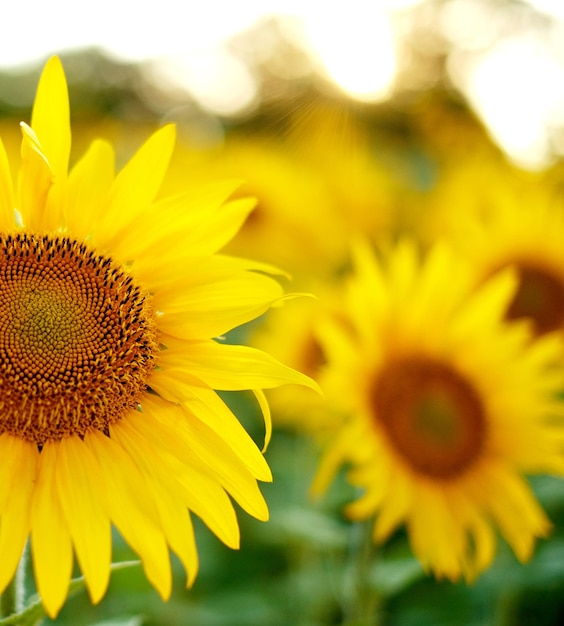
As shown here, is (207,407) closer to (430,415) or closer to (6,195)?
(6,195)

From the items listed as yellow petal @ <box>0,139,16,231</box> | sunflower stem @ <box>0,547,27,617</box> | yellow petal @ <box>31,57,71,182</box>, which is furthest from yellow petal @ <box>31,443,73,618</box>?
yellow petal @ <box>31,57,71,182</box>

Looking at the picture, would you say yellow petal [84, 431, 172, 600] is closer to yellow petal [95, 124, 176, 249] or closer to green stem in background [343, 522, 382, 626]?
yellow petal [95, 124, 176, 249]

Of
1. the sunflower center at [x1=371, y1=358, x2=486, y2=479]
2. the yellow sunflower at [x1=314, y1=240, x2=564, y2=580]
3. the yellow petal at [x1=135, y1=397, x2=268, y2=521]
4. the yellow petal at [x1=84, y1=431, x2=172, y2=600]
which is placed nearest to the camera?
the yellow petal at [x1=84, y1=431, x2=172, y2=600]

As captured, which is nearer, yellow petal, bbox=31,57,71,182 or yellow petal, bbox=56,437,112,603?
yellow petal, bbox=56,437,112,603

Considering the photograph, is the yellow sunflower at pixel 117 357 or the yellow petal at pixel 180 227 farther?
the yellow petal at pixel 180 227

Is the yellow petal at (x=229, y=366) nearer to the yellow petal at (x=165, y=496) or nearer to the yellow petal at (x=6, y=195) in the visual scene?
the yellow petal at (x=165, y=496)

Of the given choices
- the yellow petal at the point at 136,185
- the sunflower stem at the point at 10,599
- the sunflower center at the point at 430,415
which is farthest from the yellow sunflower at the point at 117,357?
the sunflower center at the point at 430,415
